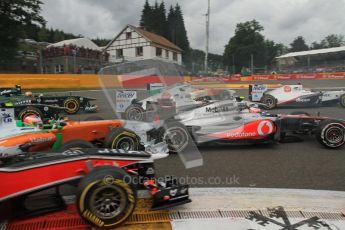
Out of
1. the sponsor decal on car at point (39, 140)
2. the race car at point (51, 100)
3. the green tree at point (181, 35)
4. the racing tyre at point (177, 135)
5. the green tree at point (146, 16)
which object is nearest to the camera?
the sponsor decal on car at point (39, 140)

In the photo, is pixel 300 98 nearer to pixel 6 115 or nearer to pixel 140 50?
pixel 140 50

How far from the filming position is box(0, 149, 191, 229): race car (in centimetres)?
309

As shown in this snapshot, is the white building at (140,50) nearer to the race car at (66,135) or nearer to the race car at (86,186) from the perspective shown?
the race car at (66,135)

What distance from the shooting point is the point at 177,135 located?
5859 millimetres

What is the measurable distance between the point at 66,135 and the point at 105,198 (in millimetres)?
2479

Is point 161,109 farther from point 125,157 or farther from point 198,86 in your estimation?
point 198,86

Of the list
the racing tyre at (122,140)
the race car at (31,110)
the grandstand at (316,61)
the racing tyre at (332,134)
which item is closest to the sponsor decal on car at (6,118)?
the racing tyre at (122,140)

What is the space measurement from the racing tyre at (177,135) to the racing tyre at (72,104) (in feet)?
21.1

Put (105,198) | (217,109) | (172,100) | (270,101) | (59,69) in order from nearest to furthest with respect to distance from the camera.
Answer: (105,198) < (217,109) < (172,100) < (270,101) < (59,69)

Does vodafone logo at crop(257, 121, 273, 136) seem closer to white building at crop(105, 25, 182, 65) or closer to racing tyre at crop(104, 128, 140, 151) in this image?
white building at crop(105, 25, 182, 65)

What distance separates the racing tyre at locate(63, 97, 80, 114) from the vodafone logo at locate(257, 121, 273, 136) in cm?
721

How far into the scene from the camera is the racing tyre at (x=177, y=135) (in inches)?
229

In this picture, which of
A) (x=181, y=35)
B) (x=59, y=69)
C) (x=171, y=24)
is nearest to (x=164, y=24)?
(x=171, y=24)

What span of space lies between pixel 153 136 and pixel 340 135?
3.60m
